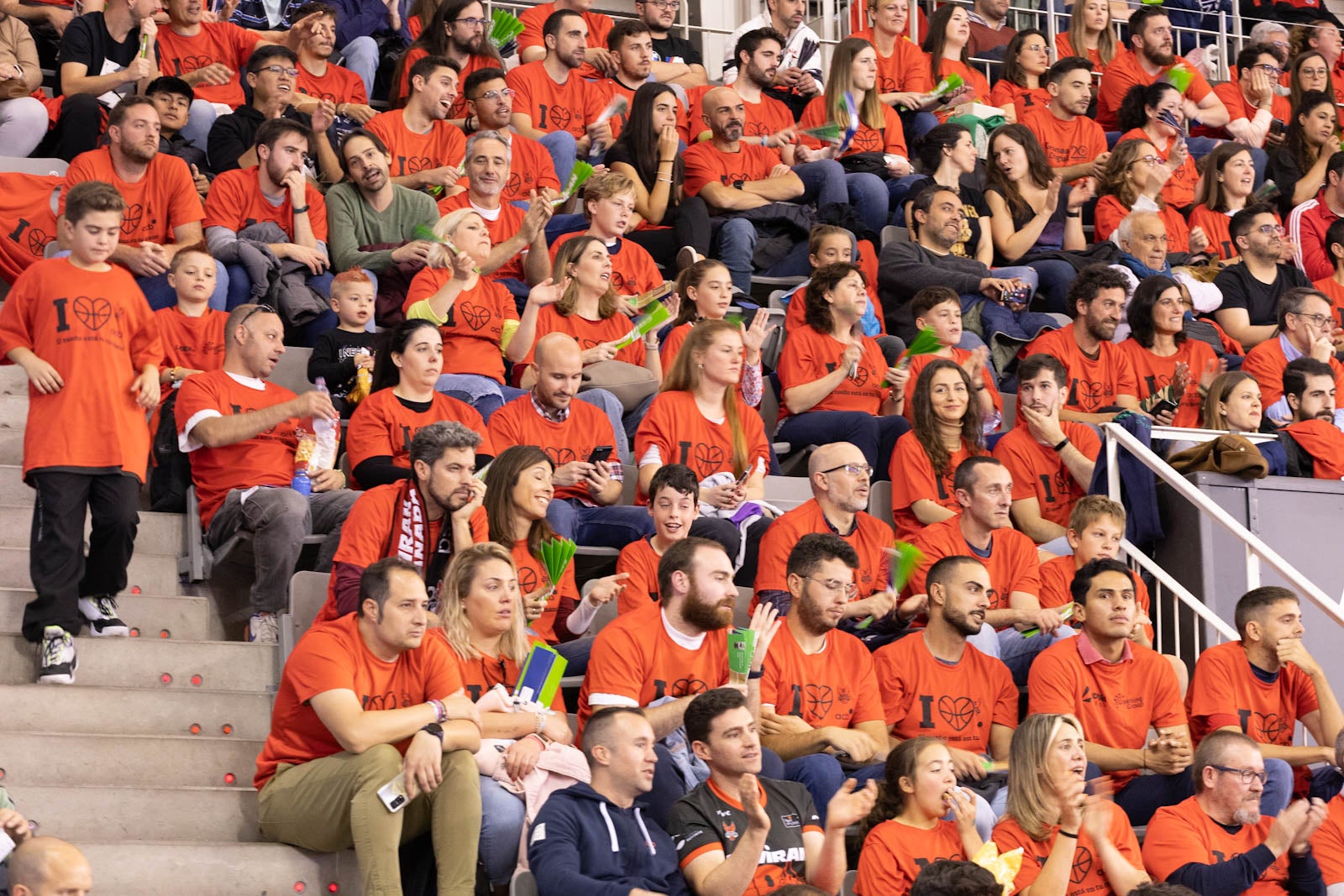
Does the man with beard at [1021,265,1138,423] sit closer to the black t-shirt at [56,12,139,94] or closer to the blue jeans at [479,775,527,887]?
the blue jeans at [479,775,527,887]

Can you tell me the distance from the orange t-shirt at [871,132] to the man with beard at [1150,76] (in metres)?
1.87

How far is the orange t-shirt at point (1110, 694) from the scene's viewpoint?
20.6 feet

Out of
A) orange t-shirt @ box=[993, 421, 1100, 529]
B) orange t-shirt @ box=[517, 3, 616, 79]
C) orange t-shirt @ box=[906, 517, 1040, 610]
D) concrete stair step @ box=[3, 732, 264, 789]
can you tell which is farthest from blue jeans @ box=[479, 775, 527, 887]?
orange t-shirt @ box=[517, 3, 616, 79]

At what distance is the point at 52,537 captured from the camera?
5754mm

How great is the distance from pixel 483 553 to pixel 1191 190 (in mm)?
6368

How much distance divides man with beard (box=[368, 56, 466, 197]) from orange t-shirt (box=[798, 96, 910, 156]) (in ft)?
6.53

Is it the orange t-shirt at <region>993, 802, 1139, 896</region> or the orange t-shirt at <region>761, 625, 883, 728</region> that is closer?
the orange t-shirt at <region>993, 802, 1139, 896</region>

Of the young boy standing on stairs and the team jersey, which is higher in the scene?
the young boy standing on stairs

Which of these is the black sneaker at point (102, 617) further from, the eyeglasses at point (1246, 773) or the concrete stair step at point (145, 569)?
the eyeglasses at point (1246, 773)

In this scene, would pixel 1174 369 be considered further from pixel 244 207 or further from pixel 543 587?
pixel 244 207

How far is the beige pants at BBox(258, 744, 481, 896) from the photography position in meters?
4.95

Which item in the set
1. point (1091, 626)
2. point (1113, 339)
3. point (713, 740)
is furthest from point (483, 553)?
point (1113, 339)

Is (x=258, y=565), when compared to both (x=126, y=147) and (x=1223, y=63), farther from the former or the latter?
(x=1223, y=63)

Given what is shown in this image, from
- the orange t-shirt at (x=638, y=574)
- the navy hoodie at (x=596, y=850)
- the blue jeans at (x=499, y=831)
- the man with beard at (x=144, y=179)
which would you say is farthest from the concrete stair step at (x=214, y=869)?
the man with beard at (x=144, y=179)
